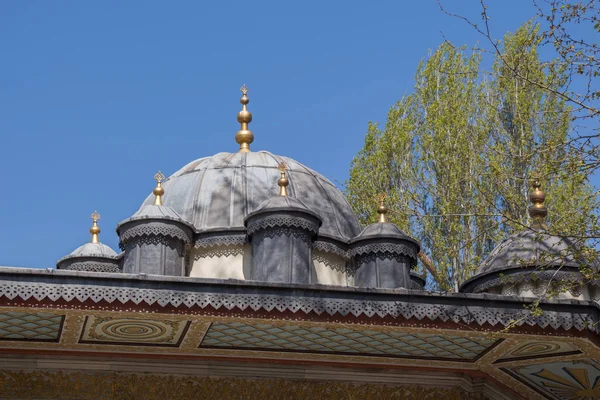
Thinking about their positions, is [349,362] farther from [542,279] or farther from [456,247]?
[456,247]

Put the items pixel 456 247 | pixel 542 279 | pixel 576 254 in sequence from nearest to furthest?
pixel 576 254
pixel 542 279
pixel 456 247

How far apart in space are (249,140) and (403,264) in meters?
3.50

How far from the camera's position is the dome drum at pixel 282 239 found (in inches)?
493

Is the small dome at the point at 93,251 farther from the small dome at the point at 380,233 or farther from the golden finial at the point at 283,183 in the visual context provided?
the small dome at the point at 380,233

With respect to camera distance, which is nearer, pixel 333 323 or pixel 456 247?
pixel 333 323

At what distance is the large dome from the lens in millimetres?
14023

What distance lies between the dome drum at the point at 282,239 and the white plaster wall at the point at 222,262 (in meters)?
0.36

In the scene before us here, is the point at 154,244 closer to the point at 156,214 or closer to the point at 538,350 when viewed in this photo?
the point at 156,214

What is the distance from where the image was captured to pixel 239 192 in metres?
14.4

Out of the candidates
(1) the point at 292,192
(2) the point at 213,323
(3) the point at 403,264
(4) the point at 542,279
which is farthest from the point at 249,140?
(2) the point at 213,323

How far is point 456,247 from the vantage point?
2134 centimetres

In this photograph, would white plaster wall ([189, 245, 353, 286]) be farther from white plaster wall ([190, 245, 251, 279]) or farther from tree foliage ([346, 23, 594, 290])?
tree foliage ([346, 23, 594, 290])

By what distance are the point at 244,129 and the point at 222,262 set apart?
3.30 metres

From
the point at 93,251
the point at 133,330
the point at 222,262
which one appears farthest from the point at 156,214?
the point at 133,330
